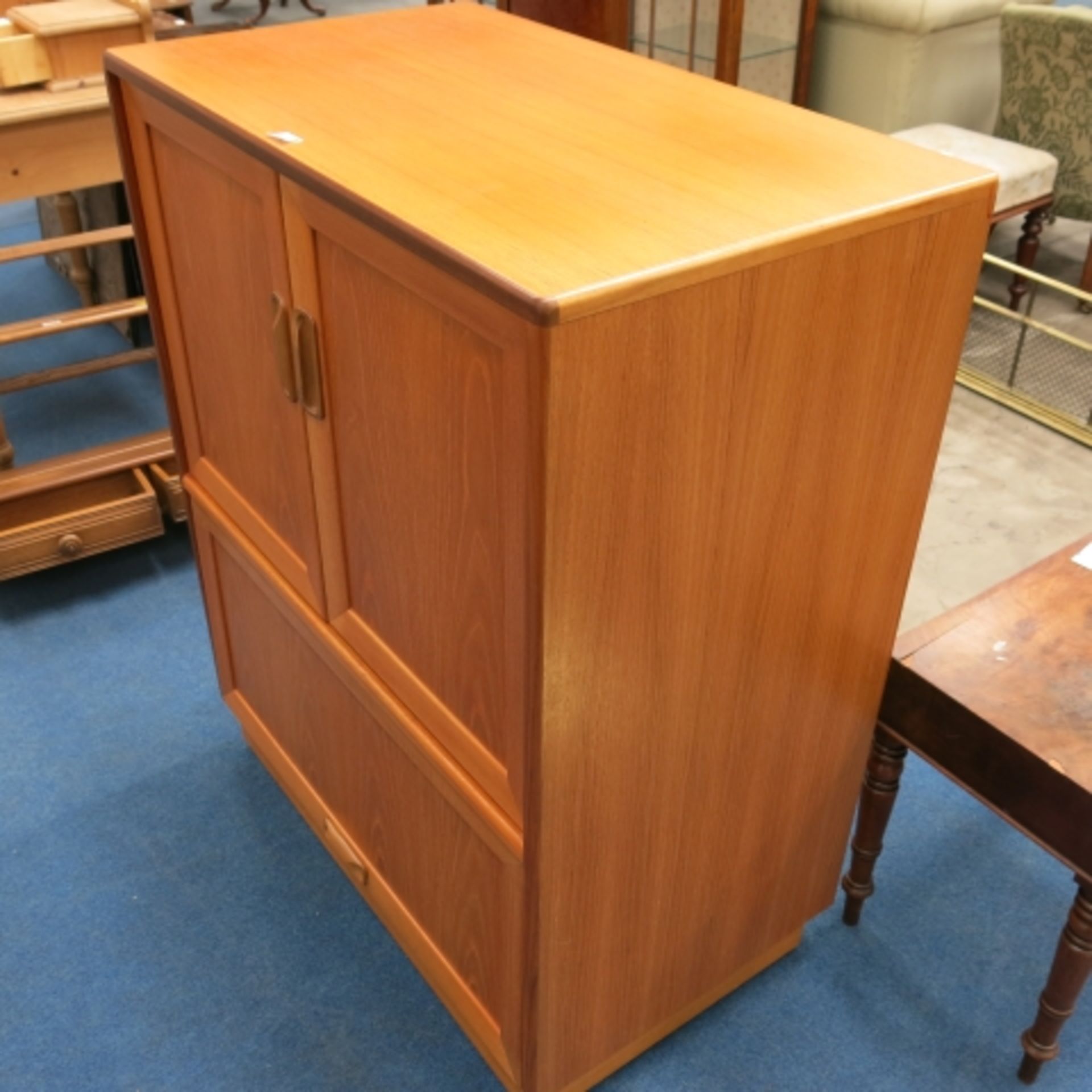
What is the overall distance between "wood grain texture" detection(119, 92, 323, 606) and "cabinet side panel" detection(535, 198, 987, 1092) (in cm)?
44

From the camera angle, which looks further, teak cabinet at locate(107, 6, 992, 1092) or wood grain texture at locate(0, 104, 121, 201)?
wood grain texture at locate(0, 104, 121, 201)

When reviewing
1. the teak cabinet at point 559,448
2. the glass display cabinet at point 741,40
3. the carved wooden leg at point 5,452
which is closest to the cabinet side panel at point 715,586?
the teak cabinet at point 559,448

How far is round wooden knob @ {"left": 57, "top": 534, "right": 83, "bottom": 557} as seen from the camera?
2.28 m

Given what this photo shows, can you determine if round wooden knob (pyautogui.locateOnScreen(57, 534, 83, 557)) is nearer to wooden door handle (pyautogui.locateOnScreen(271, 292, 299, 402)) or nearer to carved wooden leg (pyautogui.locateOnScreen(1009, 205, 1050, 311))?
wooden door handle (pyautogui.locateOnScreen(271, 292, 299, 402))

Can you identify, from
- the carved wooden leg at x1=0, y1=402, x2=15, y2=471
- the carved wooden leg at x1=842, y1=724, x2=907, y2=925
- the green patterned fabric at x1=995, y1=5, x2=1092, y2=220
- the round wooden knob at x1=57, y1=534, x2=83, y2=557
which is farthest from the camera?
the green patterned fabric at x1=995, y1=5, x2=1092, y2=220

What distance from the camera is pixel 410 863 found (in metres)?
1.51

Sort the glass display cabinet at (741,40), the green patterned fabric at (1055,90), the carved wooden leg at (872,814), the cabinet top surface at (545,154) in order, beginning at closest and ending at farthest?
the cabinet top surface at (545,154)
the carved wooden leg at (872,814)
the green patterned fabric at (1055,90)
the glass display cabinet at (741,40)

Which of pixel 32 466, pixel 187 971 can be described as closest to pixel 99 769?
pixel 187 971

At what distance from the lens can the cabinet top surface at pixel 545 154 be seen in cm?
89

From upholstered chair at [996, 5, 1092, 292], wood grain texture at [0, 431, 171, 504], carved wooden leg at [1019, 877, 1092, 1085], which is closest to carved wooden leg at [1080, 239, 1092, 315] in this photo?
upholstered chair at [996, 5, 1092, 292]

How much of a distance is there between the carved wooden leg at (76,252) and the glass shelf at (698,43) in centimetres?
190

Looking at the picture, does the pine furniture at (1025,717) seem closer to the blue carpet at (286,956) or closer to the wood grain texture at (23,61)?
the blue carpet at (286,956)

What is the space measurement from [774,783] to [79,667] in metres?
1.44

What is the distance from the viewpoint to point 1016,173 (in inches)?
133
